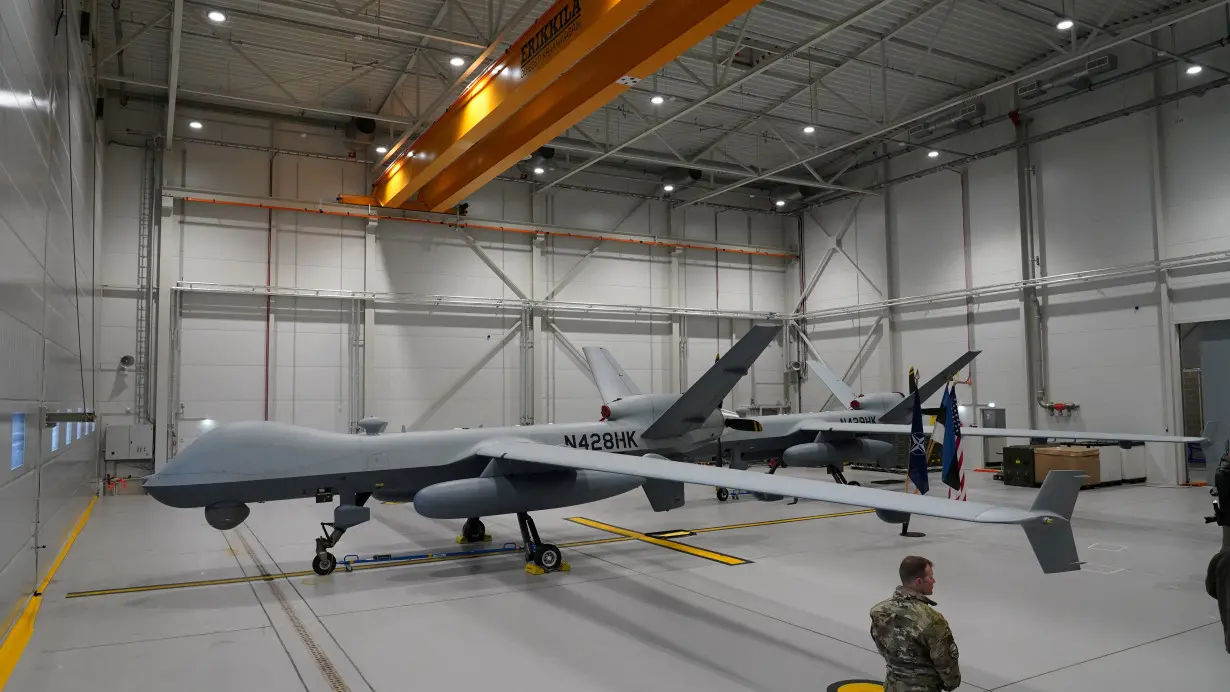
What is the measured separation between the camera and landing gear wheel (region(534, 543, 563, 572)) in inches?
344

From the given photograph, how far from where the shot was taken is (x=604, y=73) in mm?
11586

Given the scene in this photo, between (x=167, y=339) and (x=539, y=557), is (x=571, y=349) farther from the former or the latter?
(x=539, y=557)

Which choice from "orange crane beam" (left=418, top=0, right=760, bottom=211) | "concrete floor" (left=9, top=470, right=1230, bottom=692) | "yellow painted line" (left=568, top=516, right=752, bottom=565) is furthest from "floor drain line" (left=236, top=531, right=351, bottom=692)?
"orange crane beam" (left=418, top=0, right=760, bottom=211)

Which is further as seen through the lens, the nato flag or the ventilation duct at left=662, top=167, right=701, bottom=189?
the ventilation duct at left=662, top=167, right=701, bottom=189

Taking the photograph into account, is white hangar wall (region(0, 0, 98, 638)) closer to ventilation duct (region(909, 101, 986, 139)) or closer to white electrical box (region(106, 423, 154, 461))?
white electrical box (region(106, 423, 154, 461))

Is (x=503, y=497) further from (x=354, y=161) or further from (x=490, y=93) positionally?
(x=354, y=161)

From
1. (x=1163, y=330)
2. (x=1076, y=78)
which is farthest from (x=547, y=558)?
(x=1076, y=78)

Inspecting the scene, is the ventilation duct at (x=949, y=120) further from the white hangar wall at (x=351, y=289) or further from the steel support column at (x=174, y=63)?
the steel support column at (x=174, y=63)

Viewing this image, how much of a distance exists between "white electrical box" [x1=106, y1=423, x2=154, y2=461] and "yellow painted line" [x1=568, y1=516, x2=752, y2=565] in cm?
1045

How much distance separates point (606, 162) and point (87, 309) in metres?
14.2

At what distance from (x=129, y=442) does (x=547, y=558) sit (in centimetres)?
1253

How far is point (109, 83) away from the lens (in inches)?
659

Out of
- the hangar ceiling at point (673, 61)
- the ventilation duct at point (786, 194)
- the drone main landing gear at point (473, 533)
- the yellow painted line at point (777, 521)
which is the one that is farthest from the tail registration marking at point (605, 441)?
the ventilation duct at point (786, 194)

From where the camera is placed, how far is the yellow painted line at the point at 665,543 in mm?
9371
